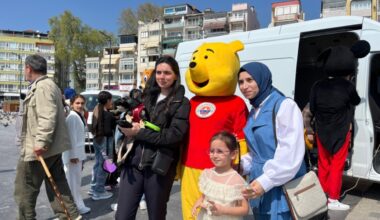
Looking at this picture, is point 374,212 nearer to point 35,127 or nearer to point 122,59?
point 35,127

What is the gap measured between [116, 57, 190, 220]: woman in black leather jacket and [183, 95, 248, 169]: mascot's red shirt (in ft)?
0.32

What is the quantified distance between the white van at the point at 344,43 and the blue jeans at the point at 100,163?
3.24m

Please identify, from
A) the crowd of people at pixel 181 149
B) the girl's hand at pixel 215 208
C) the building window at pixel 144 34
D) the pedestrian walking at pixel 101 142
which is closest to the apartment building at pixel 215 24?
the building window at pixel 144 34

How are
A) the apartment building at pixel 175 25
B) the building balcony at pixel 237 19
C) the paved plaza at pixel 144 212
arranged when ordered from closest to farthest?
the paved plaza at pixel 144 212 < the building balcony at pixel 237 19 < the apartment building at pixel 175 25

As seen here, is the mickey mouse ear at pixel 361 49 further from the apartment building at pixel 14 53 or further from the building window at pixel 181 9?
the apartment building at pixel 14 53

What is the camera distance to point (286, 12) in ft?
183

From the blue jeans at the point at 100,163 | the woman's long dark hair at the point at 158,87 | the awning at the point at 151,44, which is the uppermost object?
the awning at the point at 151,44

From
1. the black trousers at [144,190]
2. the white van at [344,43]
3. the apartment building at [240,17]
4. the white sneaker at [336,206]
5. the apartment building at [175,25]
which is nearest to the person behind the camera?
the black trousers at [144,190]

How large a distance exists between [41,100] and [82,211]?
1845 mm

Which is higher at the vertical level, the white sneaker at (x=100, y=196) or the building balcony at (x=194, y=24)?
the building balcony at (x=194, y=24)

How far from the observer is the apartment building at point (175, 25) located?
202 feet

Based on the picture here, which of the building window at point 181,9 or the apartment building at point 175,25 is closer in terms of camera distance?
the apartment building at point 175,25

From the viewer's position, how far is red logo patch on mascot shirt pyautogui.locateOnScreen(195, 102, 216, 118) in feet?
9.21

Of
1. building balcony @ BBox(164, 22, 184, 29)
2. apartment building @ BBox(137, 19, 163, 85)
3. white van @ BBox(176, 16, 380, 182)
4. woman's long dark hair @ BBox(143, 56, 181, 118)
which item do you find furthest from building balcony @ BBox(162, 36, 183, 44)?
woman's long dark hair @ BBox(143, 56, 181, 118)
